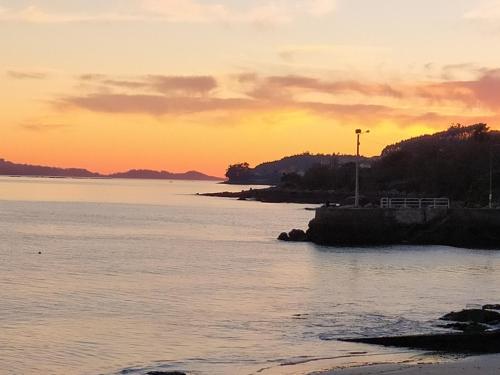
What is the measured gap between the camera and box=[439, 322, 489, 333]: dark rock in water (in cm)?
2316

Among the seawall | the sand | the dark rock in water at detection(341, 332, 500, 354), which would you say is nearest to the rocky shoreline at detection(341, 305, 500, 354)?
the dark rock in water at detection(341, 332, 500, 354)

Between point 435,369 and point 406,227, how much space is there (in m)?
45.6

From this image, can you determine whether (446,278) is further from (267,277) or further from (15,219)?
(15,219)

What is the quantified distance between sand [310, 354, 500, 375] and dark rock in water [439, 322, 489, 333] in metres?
3.00

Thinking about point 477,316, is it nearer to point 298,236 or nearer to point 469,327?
point 469,327

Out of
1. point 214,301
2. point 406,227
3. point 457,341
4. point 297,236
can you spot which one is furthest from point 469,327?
point 297,236

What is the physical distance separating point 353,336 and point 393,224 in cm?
3937

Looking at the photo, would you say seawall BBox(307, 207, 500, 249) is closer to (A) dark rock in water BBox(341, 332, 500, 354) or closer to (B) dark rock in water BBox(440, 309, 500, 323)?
(B) dark rock in water BBox(440, 309, 500, 323)

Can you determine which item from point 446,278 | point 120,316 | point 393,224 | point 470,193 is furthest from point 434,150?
point 120,316

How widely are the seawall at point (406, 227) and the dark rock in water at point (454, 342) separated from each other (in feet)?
127

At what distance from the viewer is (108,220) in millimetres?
103875

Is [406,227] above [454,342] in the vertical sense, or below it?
above

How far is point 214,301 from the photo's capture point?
109 feet

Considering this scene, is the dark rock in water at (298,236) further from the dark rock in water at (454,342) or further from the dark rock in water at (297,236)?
the dark rock in water at (454,342)
